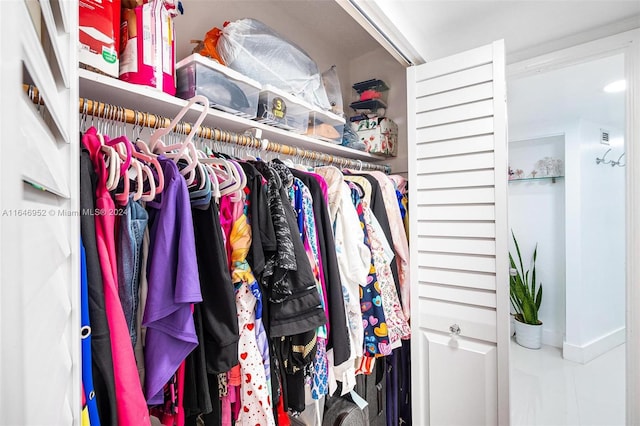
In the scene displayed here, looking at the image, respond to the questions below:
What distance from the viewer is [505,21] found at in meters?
1.32

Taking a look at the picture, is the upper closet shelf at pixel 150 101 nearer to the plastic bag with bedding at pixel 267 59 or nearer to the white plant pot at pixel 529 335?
the plastic bag with bedding at pixel 267 59

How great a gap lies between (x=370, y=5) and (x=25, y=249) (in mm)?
1192

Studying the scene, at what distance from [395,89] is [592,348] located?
2464 millimetres

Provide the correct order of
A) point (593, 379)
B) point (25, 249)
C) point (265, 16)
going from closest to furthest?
point (25, 249) < point (265, 16) < point (593, 379)

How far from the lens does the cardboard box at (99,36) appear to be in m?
0.69

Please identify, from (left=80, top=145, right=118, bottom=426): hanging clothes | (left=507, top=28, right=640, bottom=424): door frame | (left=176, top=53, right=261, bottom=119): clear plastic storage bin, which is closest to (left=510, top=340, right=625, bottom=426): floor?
(left=507, top=28, right=640, bottom=424): door frame

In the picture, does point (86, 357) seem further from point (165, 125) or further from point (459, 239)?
point (459, 239)

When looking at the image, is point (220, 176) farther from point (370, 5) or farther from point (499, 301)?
point (499, 301)

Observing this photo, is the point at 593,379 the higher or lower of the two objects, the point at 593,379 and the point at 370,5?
the lower

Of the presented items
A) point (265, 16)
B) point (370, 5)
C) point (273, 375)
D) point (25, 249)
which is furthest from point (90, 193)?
point (265, 16)

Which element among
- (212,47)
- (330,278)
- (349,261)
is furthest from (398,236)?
(212,47)

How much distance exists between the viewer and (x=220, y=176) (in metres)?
0.85

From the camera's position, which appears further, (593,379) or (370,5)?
(593,379)

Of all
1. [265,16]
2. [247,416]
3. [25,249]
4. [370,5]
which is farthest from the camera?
[265,16]
